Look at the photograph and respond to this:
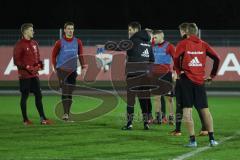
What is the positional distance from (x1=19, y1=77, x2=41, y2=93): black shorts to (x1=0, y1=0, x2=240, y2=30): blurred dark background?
27775 millimetres

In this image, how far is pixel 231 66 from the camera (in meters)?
26.0

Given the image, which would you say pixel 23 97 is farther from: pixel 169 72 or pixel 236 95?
pixel 236 95

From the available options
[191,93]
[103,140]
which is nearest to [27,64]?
[103,140]

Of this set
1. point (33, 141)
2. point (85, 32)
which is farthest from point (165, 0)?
point (33, 141)

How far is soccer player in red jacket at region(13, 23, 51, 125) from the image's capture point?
15664mm

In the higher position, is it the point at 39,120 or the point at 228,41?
the point at 228,41

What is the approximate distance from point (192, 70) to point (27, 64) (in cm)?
496

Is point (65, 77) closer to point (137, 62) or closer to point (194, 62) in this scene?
point (137, 62)

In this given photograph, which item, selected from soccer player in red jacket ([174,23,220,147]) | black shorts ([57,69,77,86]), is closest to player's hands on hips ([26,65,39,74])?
black shorts ([57,69,77,86])

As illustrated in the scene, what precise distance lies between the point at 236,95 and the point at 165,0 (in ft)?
67.5

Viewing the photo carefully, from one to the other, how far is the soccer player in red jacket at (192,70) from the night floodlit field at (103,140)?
607 mm

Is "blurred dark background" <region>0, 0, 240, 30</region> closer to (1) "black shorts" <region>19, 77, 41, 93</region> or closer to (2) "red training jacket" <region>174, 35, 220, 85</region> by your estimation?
(1) "black shorts" <region>19, 77, 41, 93</region>

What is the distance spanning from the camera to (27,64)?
15.7m

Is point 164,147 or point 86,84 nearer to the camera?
point 164,147
